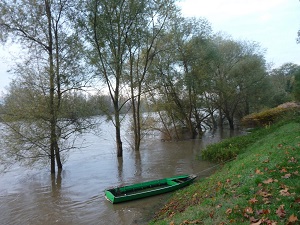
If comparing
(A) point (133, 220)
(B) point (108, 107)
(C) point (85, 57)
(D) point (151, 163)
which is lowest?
(A) point (133, 220)

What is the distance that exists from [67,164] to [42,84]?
22.0 feet

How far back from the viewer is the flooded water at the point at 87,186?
940 centimetres

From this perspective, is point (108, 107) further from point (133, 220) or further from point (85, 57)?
point (133, 220)

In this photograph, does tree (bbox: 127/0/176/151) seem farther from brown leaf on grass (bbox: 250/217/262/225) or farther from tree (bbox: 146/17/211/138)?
brown leaf on grass (bbox: 250/217/262/225)

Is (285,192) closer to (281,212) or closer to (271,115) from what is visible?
(281,212)

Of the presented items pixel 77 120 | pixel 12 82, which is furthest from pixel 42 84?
pixel 77 120

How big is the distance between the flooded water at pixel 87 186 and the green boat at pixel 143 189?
23 cm

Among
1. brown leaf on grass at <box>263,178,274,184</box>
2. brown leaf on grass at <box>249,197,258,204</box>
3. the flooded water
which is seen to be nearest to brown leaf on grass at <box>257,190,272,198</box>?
brown leaf on grass at <box>249,197,258,204</box>

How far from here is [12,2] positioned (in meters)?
14.1

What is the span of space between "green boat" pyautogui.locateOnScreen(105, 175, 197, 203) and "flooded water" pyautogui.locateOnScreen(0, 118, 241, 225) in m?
0.23

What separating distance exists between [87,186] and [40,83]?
601cm

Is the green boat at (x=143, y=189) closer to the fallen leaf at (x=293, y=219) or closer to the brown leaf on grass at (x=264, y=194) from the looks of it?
the brown leaf on grass at (x=264, y=194)

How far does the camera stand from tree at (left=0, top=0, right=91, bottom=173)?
45.9 ft

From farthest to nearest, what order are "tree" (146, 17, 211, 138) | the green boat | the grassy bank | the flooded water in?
"tree" (146, 17, 211, 138)
the green boat
the flooded water
the grassy bank
